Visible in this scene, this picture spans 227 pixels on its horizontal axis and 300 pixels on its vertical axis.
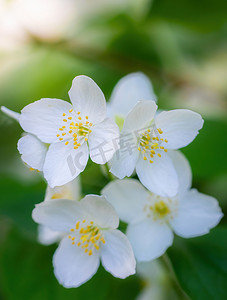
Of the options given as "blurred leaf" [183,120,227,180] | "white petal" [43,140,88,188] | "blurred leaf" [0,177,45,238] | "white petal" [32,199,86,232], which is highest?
"white petal" [43,140,88,188]

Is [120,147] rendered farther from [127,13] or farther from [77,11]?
[77,11]

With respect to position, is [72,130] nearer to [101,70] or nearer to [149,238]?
[149,238]

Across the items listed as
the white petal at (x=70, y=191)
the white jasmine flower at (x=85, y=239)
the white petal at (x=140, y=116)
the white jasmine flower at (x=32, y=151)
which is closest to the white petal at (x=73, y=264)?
the white jasmine flower at (x=85, y=239)

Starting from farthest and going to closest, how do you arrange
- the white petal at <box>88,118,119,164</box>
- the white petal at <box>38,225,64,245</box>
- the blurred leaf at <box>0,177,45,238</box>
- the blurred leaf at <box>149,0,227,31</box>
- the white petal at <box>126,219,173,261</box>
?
the blurred leaf at <box>149,0,227,31</box>
the blurred leaf at <box>0,177,45,238</box>
the white petal at <box>38,225,64,245</box>
the white petal at <box>126,219,173,261</box>
the white petal at <box>88,118,119,164</box>

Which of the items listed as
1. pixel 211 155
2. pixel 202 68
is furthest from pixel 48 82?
pixel 211 155

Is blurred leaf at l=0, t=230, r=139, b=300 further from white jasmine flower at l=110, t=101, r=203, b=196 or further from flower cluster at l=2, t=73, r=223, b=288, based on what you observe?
white jasmine flower at l=110, t=101, r=203, b=196

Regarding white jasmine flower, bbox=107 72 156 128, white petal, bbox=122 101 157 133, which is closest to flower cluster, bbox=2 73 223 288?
white petal, bbox=122 101 157 133

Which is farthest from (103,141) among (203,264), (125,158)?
(203,264)
